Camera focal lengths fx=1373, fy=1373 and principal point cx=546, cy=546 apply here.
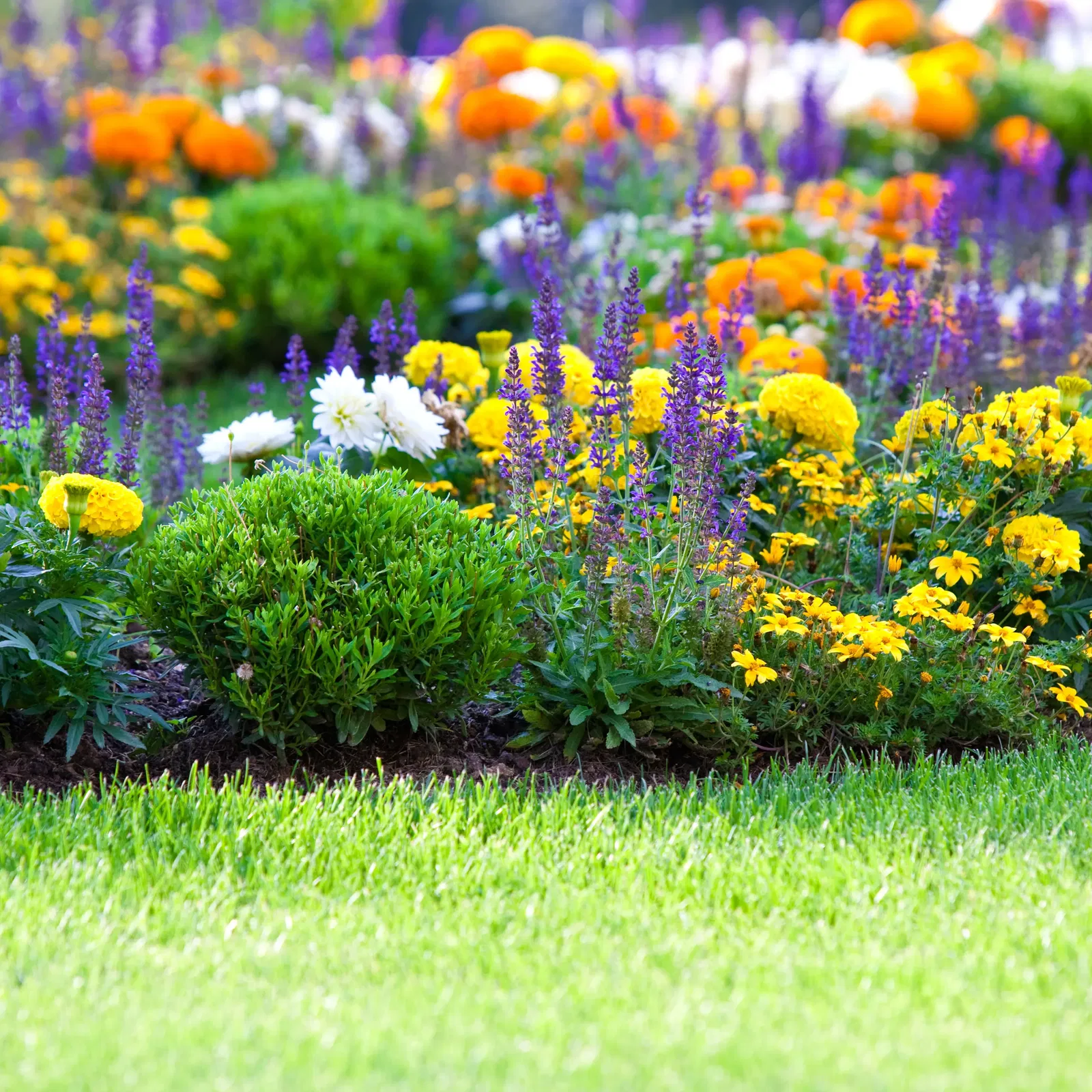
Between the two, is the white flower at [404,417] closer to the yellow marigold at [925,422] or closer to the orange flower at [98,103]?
the yellow marigold at [925,422]

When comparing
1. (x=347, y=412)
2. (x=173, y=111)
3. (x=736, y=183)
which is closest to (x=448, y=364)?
(x=347, y=412)

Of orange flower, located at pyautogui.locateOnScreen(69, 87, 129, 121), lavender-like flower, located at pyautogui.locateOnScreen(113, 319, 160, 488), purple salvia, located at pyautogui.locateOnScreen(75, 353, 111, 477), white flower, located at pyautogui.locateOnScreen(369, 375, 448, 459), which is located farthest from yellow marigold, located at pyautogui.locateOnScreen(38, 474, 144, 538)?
orange flower, located at pyautogui.locateOnScreen(69, 87, 129, 121)

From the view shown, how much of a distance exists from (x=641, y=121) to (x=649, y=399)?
18.5 feet

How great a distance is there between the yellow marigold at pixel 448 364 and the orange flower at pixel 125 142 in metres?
4.64

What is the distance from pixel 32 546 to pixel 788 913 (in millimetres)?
1842

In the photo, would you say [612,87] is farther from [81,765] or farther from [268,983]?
[268,983]

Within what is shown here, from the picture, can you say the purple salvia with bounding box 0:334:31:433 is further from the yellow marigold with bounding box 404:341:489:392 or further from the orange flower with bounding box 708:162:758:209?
the orange flower with bounding box 708:162:758:209

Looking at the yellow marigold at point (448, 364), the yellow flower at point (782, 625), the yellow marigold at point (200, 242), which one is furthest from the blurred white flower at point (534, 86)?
the yellow flower at point (782, 625)

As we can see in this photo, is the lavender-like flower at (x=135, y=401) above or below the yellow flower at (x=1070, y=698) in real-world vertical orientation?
above

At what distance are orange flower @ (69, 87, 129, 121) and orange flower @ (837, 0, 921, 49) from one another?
19.6ft

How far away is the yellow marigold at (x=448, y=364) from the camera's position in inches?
171

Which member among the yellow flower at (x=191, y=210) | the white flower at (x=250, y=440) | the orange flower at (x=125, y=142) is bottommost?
the white flower at (x=250, y=440)

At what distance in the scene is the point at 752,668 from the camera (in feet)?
10.6

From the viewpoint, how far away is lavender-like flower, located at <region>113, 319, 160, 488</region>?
147 inches
